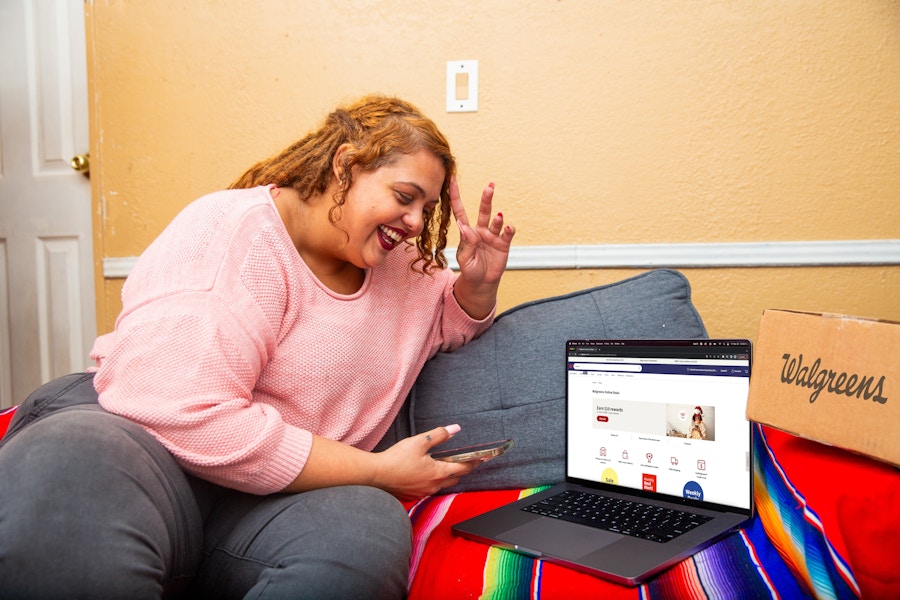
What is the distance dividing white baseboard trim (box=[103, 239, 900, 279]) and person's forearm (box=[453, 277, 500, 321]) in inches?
15.3

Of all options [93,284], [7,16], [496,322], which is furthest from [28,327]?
[496,322]

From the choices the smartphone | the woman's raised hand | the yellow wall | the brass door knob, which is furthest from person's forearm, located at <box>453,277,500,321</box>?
the brass door knob

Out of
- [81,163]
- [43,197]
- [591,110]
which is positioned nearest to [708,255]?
[591,110]

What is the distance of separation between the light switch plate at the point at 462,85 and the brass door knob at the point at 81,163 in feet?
3.54

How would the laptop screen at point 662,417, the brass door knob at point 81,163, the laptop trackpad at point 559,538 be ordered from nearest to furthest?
the laptop trackpad at point 559,538, the laptop screen at point 662,417, the brass door knob at point 81,163

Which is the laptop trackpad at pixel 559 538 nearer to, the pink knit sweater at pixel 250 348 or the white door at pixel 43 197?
the pink knit sweater at pixel 250 348

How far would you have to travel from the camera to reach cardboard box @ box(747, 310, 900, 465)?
2.60ft

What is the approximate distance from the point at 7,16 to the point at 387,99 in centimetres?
161

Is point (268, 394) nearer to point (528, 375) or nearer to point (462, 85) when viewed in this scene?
point (528, 375)

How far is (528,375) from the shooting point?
1.27 meters

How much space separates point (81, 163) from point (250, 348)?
4.67 feet

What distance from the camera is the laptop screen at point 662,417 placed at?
102cm

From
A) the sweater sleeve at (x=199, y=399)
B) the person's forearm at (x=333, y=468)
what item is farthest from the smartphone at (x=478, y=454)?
the sweater sleeve at (x=199, y=399)

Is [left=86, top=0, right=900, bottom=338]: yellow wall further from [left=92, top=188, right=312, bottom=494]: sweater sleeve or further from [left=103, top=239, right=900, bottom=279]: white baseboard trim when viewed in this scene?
[left=92, top=188, right=312, bottom=494]: sweater sleeve
